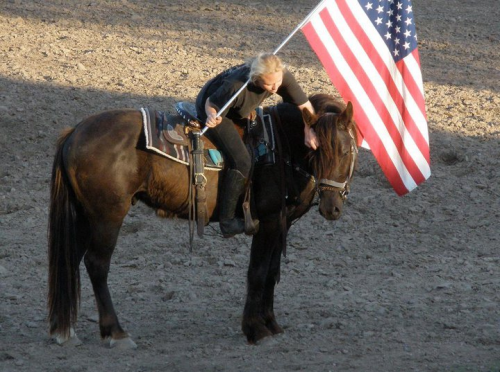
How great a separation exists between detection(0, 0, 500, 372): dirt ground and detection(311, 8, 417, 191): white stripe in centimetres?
124

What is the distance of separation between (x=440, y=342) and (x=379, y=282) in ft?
5.08

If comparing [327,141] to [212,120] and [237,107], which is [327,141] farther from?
[212,120]

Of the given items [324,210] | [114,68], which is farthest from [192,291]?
[114,68]

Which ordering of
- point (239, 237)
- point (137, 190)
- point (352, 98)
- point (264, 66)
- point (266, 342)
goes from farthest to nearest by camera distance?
1. point (239, 237)
2. point (352, 98)
3. point (266, 342)
4. point (137, 190)
5. point (264, 66)

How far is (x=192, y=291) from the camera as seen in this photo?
824 centimetres

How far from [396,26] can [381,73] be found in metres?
0.41

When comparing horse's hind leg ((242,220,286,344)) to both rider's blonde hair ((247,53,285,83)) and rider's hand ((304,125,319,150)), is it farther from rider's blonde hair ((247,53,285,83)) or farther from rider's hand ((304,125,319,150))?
rider's blonde hair ((247,53,285,83))

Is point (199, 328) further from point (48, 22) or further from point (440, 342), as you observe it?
point (48, 22)

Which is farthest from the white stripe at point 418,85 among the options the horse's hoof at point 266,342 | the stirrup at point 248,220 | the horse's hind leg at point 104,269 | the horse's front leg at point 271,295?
the horse's hind leg at point 104,269

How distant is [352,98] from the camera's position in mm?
7242

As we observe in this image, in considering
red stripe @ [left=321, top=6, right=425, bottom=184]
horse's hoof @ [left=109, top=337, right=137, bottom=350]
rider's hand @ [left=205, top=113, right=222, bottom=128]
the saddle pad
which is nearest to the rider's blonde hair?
rider's hand @ [left=205, top=113, right=222, bottom=128]

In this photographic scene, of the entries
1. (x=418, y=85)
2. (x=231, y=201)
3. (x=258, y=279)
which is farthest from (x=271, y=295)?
(x=418, y=85)

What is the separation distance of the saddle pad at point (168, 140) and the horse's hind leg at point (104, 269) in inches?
24.1

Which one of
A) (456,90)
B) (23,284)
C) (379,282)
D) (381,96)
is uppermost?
(381,96)
